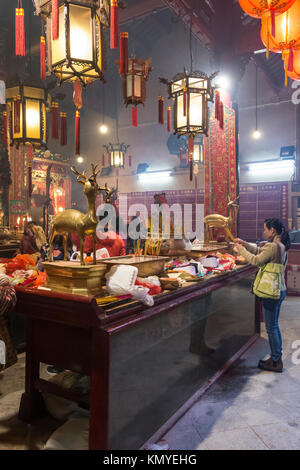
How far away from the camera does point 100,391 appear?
181 cm

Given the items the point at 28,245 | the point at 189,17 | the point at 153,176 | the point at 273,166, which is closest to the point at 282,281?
the point at 28,245

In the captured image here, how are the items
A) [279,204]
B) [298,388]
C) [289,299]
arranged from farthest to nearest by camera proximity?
[279,204]
[289,299]
[298,388]

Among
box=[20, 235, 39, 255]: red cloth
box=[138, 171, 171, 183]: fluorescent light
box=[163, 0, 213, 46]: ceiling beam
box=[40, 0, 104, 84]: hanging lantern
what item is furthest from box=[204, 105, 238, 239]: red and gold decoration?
box=[138, 171, 171, 183]: fluorescent light

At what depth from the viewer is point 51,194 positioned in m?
11.8

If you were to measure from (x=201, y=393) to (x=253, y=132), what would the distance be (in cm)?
912

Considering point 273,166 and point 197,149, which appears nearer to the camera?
point 197,149

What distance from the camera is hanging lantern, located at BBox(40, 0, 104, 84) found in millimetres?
2562

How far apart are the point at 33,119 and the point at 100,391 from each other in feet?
12.0

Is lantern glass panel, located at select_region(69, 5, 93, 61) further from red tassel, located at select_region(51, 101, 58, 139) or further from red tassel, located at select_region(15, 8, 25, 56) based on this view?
red tassel, located at select_region(51, 101, 58, 139)

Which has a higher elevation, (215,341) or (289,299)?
(215,341)

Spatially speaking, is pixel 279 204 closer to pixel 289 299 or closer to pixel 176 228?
pixel 289 299

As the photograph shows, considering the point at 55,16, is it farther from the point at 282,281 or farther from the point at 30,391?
the point at 282,281

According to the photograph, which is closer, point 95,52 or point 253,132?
point 95,52

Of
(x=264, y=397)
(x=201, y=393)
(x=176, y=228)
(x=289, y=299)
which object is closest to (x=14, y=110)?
(x=176, y=228)
